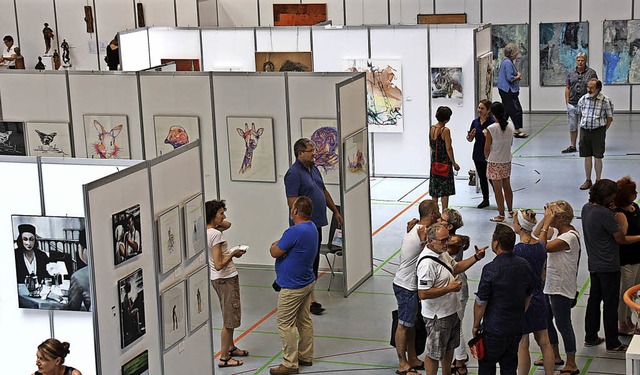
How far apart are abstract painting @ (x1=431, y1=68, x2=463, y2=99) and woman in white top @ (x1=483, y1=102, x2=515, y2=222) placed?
109 inches

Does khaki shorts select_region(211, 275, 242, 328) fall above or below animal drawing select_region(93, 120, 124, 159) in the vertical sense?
below

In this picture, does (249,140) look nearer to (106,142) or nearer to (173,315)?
(106,142)

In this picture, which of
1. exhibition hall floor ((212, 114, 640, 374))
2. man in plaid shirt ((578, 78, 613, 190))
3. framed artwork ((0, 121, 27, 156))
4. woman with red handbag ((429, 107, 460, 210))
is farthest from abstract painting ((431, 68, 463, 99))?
framed artwork ((0, 121, 27, 156))

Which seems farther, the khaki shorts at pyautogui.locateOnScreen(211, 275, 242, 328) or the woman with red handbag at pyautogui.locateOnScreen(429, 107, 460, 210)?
the woman with red handbag at pyautogui.locateOnScreen(429, 107, 460, 210)

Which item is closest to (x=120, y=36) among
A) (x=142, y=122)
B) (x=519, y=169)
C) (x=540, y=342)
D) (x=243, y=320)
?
(x=142, y=122)

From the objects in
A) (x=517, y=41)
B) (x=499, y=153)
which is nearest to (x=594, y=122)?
(x=499, y=153)

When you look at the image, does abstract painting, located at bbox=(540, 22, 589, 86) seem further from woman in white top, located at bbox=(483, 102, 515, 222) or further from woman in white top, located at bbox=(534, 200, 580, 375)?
woman in white top, located at bbox=(534, 200, 580, 375)

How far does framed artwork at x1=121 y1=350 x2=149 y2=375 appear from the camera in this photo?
23.8 ft

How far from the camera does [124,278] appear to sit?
7137 mm

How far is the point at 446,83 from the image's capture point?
16.8m

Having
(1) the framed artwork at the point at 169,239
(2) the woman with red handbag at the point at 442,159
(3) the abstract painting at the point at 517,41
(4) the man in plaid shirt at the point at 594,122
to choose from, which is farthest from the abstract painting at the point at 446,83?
(1) the framed artwork at the point at 169,239

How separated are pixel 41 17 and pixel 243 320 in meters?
18.8

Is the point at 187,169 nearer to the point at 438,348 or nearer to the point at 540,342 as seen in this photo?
the point at 438,348

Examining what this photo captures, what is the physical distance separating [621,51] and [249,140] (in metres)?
12.0
